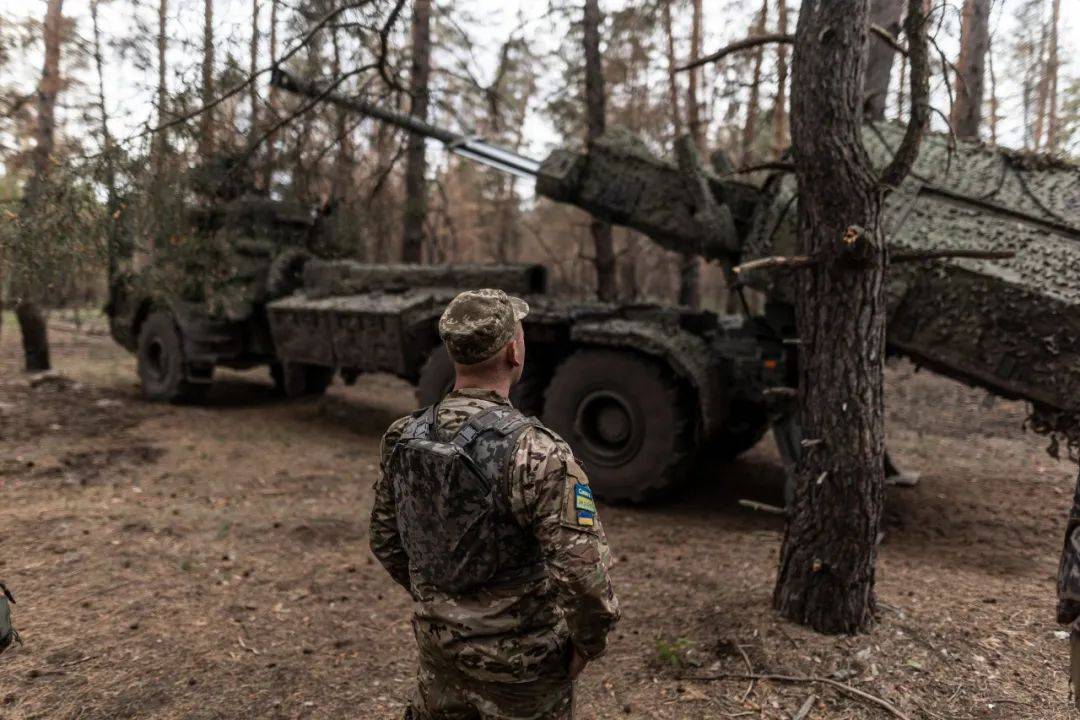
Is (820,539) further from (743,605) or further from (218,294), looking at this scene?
(218,294)

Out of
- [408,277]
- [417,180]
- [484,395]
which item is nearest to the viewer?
[484,395]

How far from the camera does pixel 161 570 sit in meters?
4.11

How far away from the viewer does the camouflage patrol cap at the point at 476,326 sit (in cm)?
184

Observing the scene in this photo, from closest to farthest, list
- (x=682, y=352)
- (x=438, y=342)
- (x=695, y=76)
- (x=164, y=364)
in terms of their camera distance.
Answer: (x=682, y=352), (x=438, y=342), (x=164, y=364), (x=695, y=76)

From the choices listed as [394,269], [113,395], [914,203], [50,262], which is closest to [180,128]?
[50,262]

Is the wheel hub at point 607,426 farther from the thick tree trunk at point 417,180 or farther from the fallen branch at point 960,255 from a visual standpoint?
the thick tree trunk at point 417,180

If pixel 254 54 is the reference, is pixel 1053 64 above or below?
above

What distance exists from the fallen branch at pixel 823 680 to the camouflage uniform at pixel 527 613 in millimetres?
1204

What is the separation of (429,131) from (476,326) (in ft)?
16.6

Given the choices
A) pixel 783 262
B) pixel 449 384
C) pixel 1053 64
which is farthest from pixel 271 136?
pixel 1053 64

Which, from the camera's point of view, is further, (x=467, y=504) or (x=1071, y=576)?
(x=467, y=504)

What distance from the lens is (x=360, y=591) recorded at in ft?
13.2

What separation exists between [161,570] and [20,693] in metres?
1.23

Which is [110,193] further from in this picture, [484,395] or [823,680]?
[823,680]
